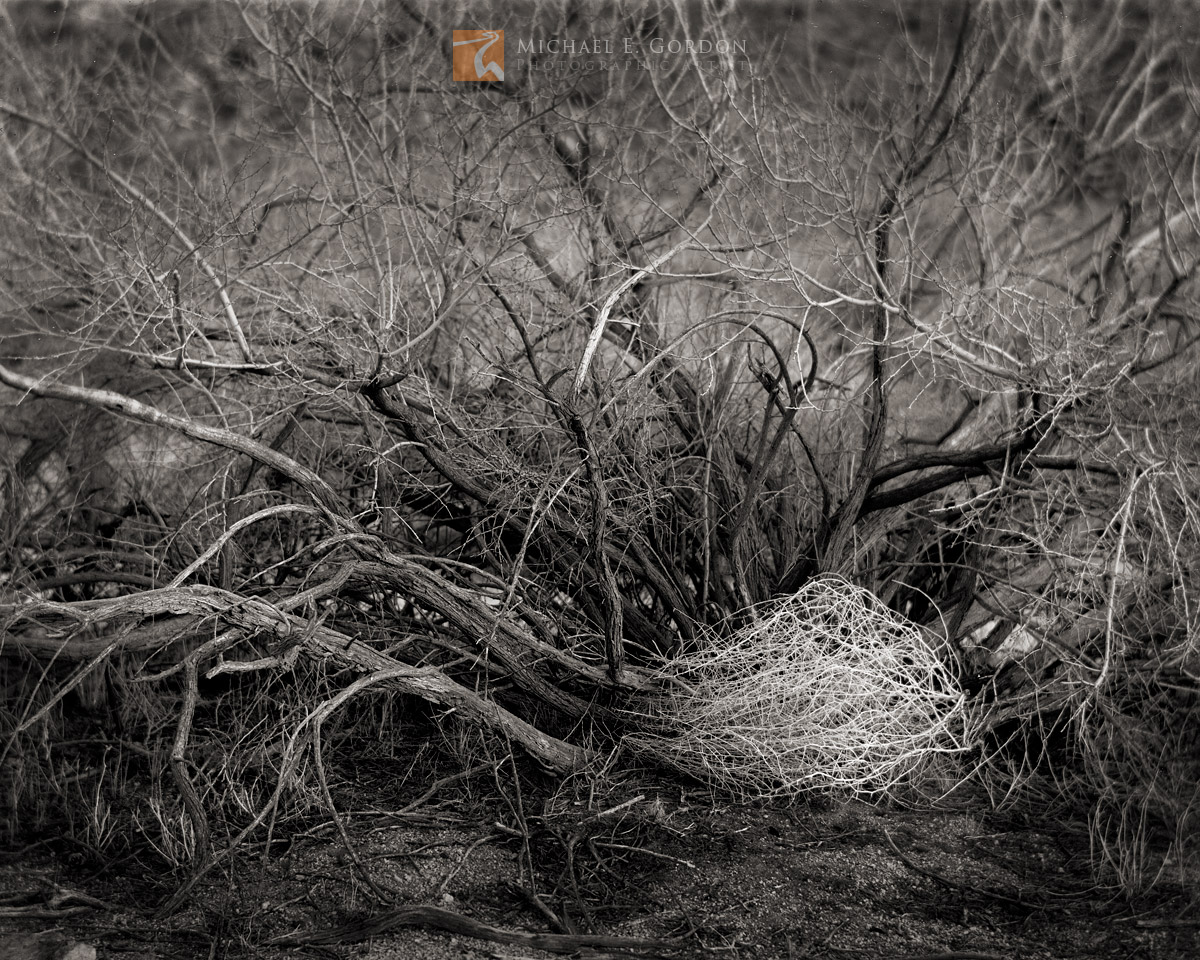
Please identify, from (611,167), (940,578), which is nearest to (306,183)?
(611,167)

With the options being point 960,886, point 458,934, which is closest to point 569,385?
point 458,934

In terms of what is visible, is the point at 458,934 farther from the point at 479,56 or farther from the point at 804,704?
the point at 479,56

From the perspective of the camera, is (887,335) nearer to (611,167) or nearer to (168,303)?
(611,167)

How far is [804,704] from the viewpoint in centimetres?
511

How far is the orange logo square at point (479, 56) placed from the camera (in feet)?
23.3

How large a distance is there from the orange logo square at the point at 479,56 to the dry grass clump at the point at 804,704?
12.1 ft

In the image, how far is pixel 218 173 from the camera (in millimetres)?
6848

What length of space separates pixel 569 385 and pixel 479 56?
243 centimetres

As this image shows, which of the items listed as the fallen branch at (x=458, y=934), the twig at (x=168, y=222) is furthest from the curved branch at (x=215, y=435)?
the fallen branch at (x=458, y=934)

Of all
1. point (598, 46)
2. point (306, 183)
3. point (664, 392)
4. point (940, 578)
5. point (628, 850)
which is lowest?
point (628, 850)

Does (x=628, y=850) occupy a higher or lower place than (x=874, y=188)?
lower

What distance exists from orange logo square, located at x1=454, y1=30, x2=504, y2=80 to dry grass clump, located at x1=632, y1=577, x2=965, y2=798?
3699mm

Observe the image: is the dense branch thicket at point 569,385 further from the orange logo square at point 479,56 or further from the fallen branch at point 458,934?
the fallen branch at point 458,934

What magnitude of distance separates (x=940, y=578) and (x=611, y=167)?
9.66 ft
